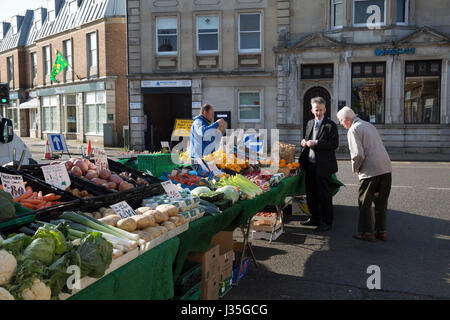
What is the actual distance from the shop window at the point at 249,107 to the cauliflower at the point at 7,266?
2071cm

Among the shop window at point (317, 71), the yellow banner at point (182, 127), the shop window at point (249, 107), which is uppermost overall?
the shop window at point (317, 71)

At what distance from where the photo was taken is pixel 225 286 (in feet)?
14.6

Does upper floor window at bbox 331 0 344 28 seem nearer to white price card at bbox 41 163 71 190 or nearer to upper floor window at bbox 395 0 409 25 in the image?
upper floor window at bbox 395 0 409 25

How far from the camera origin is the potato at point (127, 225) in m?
3.35

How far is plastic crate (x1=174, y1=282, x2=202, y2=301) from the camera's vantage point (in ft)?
12.0

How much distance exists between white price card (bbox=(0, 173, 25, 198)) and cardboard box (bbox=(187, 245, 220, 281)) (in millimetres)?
1630

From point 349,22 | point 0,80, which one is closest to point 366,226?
point 349,22

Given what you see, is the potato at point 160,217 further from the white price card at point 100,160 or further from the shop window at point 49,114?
the shop window at point 49,114

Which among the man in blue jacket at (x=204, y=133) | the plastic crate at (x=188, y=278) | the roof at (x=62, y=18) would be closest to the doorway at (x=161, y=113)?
the roof at (x=62, y=18)

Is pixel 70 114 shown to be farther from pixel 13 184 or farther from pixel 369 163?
pixel 13 184

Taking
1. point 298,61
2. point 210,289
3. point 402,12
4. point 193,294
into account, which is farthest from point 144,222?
point 402,12

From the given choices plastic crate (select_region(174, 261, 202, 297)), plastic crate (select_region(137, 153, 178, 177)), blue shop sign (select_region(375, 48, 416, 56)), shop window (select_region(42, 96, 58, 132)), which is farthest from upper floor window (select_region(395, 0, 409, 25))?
shop window (select_region(42, 96, 58, 132))

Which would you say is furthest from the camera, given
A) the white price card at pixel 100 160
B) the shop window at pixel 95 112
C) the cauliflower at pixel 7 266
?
the shop window at pixel 95 112
